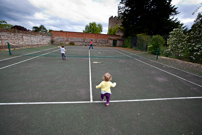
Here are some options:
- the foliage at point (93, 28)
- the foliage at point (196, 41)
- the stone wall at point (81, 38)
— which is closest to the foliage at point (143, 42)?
the foliage at point (196, 41)

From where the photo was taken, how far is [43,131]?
104 inches

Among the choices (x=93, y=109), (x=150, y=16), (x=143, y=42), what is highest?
(x=150, y=16)

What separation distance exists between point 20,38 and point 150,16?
29446mm

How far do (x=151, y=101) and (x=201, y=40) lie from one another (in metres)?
12.3

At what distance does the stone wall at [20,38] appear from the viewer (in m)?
16.5

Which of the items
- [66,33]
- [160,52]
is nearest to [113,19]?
[66,33]

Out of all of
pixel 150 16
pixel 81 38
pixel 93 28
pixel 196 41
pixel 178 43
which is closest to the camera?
pixel 196 41

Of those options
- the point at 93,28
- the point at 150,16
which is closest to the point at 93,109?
the point at 150,16

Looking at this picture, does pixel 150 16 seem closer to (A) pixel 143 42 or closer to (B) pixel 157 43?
(A) pixel 143 42

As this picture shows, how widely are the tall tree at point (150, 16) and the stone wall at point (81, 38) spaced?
12.6 m

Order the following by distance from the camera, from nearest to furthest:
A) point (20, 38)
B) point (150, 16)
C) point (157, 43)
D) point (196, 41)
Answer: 1. point (196, 41)
2. point (157, 43)
3. point (20, 38)
4. point (150, 16)

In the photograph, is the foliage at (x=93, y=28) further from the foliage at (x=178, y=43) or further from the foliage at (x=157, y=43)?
the foliage at (x=178, y=43)

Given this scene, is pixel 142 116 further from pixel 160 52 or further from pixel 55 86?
pixel 160 52

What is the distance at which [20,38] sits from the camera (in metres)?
19.9
